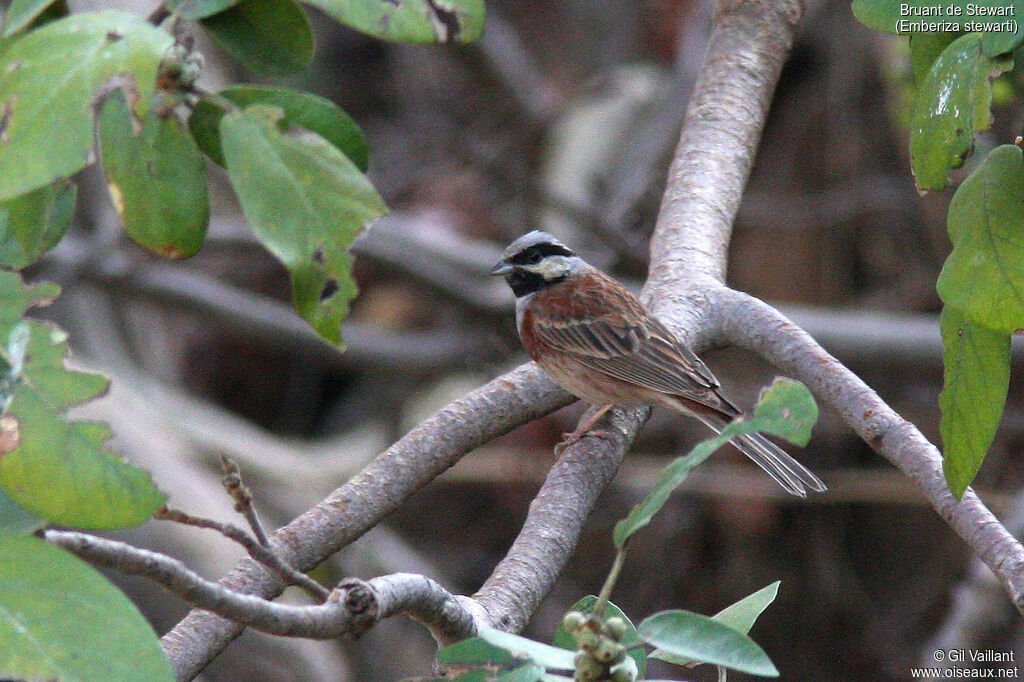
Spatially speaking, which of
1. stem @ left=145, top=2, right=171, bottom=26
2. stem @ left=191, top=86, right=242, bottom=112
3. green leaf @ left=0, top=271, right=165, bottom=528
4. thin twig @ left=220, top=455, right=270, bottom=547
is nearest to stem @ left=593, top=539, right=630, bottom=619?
thin twig @ left=220, top=455, right=270, bottom=547

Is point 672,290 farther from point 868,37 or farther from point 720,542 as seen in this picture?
point 868,37

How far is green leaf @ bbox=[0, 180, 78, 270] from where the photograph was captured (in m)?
1.61

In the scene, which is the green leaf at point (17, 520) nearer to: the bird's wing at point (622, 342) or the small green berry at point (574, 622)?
the small green berry at point (574, 622)

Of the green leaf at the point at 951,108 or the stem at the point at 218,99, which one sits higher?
the green leaf at the point at 951,108

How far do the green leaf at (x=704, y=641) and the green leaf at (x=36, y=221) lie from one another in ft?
3.48

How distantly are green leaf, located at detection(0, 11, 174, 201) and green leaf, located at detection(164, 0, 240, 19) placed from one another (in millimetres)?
153

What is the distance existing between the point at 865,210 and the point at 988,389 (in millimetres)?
5572

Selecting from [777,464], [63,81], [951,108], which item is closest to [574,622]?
[63,81]

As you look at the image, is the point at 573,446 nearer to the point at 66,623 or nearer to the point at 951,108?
the point at 951,108

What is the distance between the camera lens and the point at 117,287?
6379 millimetres

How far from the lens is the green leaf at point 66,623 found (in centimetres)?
124

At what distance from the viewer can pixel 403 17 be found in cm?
167

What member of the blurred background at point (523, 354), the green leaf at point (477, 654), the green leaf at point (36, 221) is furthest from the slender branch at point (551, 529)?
the blurred background at point (523, 354)

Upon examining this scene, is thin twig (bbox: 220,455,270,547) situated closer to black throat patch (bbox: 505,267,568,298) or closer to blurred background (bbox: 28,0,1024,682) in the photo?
black throat patch (bbox: 505,267,568,298)
